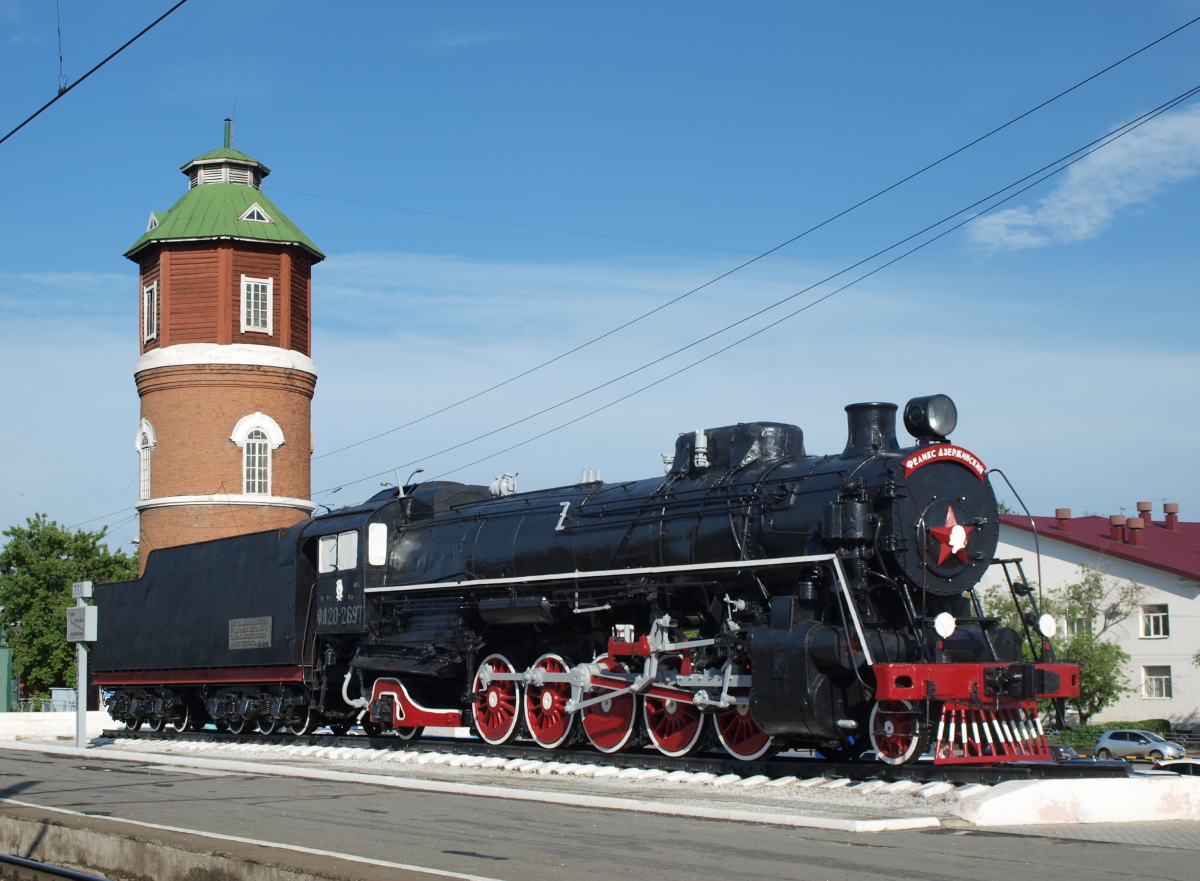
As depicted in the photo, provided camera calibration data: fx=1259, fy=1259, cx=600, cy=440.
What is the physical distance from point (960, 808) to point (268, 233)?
30185 mm

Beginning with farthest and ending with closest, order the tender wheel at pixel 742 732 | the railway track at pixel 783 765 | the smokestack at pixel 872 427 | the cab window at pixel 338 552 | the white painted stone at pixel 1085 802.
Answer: the cab window at pixel 338 552
the smokestack at pixel 872 427
the tender wheel at pixel 742 732
the railway track at pixel 783 765
the white painted stone at pixel 1085 802

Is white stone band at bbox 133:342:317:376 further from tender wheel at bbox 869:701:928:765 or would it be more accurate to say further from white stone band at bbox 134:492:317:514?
tender wheel at bbox 869:701:928:765

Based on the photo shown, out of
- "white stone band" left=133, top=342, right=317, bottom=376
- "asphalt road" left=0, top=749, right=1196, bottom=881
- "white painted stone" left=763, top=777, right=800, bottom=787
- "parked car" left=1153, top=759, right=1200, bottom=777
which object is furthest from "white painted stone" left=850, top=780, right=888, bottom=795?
"white stone band" left=133, top=342, right=317, bottom=376

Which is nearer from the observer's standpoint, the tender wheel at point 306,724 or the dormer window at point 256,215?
the tender wheel at point 306,724

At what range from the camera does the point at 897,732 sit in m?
11.6

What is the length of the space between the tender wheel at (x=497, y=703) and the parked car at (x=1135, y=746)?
2179 centimetres

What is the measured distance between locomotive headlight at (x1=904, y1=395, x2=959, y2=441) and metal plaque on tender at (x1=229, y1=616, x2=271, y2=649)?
10680 mm

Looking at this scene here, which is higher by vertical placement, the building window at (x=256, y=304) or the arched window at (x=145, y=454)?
the building window at (x=256, y=304)

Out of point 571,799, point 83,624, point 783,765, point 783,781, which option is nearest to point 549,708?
point 783,765

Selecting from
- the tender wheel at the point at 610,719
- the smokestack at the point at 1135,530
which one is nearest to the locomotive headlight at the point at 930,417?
the tender wheel at the point at 610,719

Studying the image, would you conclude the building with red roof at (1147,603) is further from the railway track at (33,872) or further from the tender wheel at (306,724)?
the railway track at (33,872)

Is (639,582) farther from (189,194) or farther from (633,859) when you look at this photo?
(189,194)

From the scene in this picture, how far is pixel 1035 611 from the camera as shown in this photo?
497 inches

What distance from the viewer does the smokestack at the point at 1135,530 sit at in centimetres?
4547
